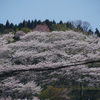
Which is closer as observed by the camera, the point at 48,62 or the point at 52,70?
the point at 52,70

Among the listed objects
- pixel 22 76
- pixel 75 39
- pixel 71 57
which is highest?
pixel 75 39

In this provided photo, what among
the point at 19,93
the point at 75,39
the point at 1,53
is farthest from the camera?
the point at 75,39

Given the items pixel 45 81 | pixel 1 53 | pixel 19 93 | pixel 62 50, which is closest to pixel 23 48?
pixel 1 53

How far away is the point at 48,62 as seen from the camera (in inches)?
370

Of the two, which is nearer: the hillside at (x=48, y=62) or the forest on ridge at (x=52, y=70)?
the forest on ridge at (x=52, y=70)

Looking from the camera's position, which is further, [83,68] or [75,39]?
[75,39]

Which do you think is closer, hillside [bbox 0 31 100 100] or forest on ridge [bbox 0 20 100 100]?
forest on ridge [bbox 0 20 100 100]

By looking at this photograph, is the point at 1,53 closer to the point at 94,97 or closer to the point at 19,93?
the point at 19,93

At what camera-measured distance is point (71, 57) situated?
389 inches

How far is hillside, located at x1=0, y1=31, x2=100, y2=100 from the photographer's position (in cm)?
798

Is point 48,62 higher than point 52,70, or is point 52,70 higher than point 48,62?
point 48,62

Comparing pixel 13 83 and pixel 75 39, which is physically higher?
pixel 75 39

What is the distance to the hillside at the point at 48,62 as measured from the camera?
798cm

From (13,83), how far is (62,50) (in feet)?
12.6
